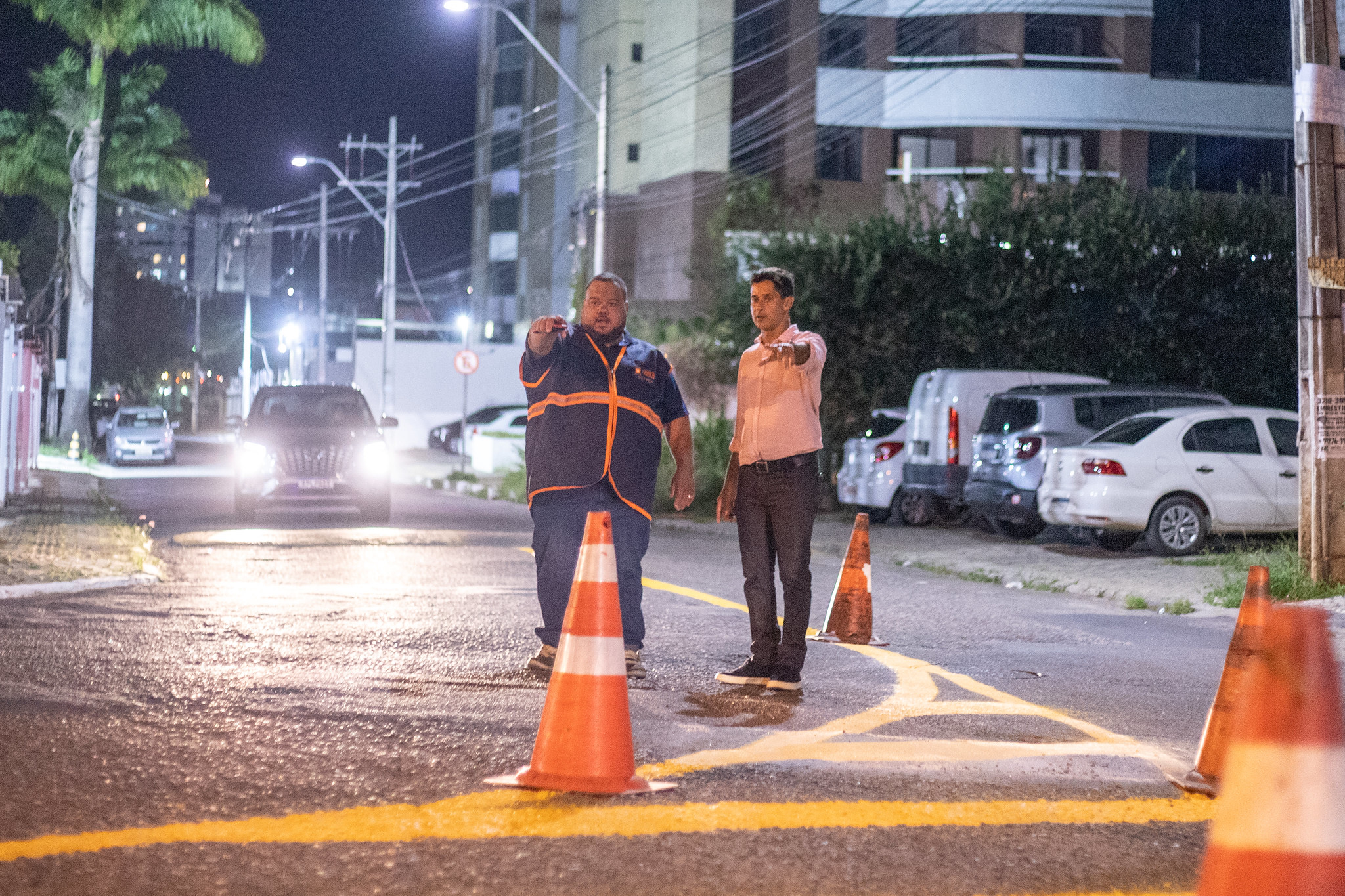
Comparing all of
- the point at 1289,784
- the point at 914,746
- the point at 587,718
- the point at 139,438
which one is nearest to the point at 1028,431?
the point at 914,746

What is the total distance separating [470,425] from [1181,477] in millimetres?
32343

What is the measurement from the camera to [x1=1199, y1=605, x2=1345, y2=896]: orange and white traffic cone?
8.95 ft

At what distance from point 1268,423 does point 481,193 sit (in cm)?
6729

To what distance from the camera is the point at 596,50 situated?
193 feet

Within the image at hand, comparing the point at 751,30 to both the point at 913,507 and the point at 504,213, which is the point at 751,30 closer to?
the point at 913,507

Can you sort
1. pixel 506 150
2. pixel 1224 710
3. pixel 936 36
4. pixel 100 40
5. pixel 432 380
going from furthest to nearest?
pixel 506 150, pixel 432 380, pixel 936 36, pixel 100 40, pixel 1224 710

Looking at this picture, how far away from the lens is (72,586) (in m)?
11.1

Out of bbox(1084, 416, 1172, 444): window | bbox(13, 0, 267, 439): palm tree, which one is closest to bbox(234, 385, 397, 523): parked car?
bbox(1084, 416, 1172, 444): window

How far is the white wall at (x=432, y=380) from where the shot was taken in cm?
5459

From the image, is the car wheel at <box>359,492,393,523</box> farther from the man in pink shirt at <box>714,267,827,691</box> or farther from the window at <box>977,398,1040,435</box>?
the man in pink shirt at <box>714,267,827,691</box>

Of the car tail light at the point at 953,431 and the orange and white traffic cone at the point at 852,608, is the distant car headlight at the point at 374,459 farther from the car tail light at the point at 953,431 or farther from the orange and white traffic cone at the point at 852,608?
the orange and white traffic cone at the point at 852,608

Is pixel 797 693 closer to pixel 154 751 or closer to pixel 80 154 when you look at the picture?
pixel 154 751

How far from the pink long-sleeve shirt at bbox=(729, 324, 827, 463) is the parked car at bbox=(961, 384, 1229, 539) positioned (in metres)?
9.55

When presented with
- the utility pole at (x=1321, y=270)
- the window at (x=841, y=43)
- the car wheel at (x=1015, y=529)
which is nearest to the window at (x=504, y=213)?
the window at (x=841, y=43)
